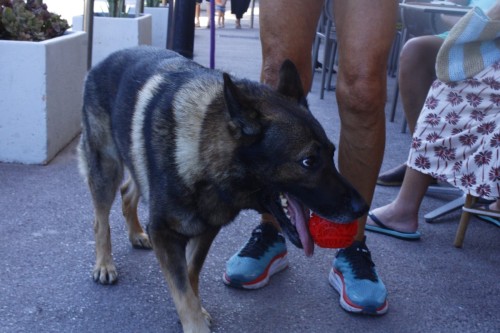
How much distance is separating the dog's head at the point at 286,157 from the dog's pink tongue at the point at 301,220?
16 millimetres

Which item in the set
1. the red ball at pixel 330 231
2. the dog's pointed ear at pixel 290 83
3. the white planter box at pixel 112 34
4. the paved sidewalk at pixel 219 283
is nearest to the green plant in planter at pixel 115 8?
the white planter box at pixel 112 34

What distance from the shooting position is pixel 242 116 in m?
1.98

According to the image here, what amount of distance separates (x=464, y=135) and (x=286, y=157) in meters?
1.62

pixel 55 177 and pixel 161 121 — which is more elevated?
pixel 161 121

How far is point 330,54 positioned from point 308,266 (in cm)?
510

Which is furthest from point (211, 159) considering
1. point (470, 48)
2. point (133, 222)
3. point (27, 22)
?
point (27, 22)

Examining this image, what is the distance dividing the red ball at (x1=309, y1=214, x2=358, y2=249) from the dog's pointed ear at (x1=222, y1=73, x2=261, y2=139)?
16.6 inches

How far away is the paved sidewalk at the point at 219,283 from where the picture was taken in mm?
2424

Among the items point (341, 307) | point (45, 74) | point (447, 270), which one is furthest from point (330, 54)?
point (341, 307)

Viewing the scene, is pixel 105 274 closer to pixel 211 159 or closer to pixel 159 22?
pixel 211 159

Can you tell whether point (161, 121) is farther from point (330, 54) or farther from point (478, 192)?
point (330, 54)

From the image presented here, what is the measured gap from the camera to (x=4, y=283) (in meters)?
2.58

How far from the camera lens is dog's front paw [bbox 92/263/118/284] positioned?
2658 millimetres

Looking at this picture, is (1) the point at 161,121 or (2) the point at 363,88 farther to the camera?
(2) the point at 363,88
